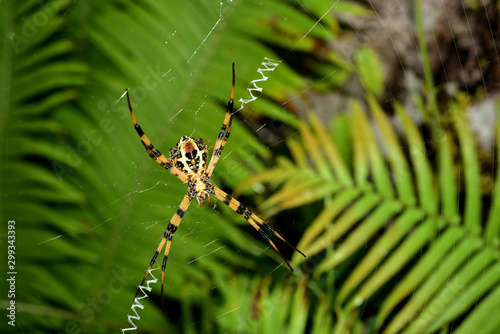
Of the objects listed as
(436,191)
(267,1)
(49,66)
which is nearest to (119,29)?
(49,66)

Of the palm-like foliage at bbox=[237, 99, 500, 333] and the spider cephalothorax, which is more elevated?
the spider cephalothorax

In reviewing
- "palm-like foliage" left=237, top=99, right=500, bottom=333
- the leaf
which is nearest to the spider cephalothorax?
"palm-like foliage" left=237, top=99, right=500, bottom=333

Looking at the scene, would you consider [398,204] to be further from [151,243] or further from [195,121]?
[151,243]

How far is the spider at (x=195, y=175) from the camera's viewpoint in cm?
209

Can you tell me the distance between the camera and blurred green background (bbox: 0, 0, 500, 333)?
2014 mm

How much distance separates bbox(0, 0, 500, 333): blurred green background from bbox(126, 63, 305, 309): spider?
6cm

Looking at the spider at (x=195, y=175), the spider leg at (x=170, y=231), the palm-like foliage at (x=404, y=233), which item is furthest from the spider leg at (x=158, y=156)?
the palm-like foliage at (x=404, y=233)

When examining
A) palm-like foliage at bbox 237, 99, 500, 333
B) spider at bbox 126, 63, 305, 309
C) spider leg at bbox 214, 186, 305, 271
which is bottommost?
palm-like foliage at bbox 237, 99, 500, 333

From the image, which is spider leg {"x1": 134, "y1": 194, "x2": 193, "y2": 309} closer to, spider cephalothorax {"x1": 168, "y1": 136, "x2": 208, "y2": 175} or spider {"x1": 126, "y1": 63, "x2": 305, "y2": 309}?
spider {"x1": 126, "y1": 63, "x2": 305, "y2": 309}

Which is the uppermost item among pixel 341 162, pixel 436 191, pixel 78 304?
pixel 78 304

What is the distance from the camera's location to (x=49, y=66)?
2.08m

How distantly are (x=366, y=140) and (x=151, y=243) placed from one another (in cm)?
136

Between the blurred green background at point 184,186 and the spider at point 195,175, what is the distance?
61mm

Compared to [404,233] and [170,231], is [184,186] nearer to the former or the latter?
[170,231]
